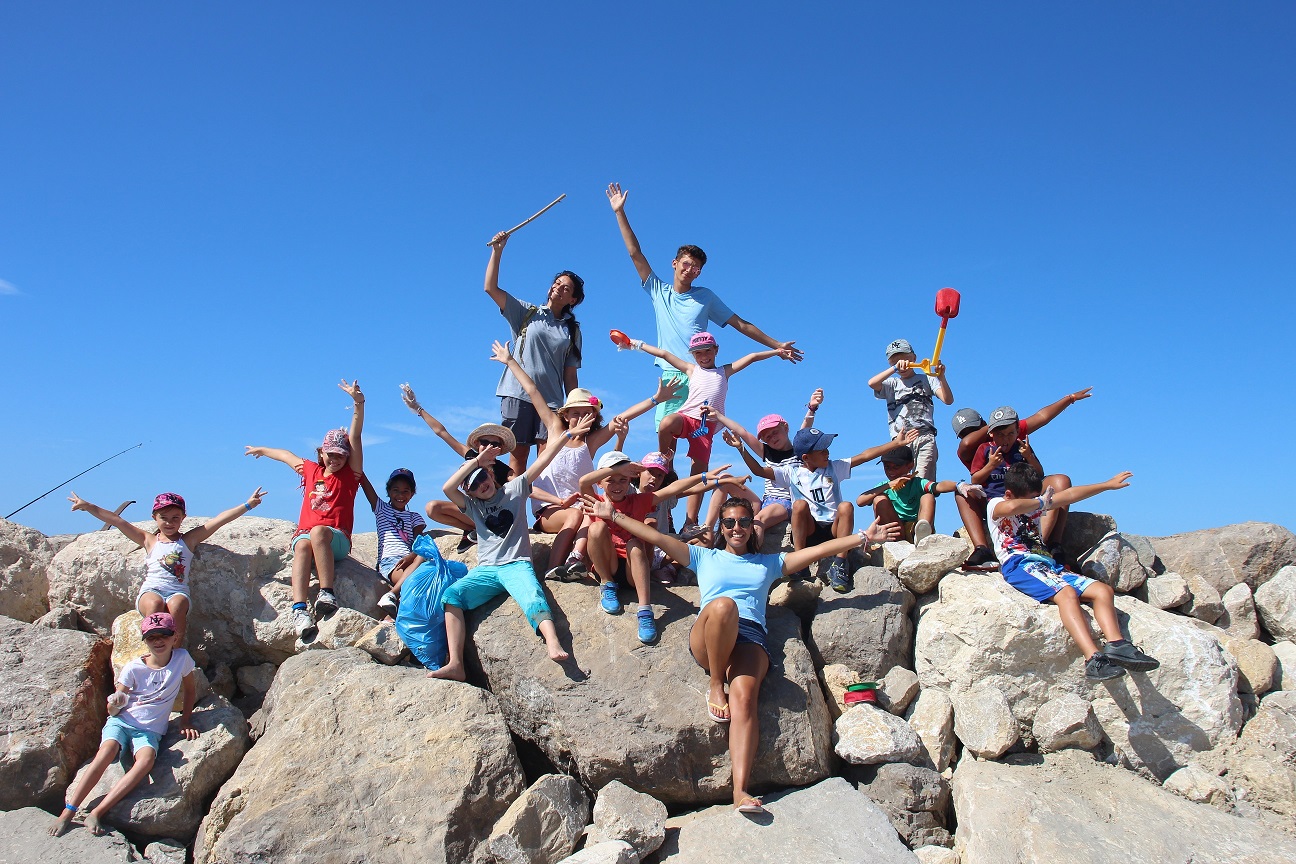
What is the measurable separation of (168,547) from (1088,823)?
7391mm

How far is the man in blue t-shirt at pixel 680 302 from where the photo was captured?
8938 millimetres

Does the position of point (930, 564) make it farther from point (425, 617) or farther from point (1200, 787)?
point (425, 617)

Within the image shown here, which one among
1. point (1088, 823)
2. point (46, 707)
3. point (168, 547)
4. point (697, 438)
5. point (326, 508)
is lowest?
point (1088, 823)

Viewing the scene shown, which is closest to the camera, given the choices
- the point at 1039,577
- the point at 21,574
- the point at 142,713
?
the point at 142,713

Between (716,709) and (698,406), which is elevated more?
(698,406)

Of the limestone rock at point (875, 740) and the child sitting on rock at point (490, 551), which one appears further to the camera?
the child sitting on rock at point (490, 551)

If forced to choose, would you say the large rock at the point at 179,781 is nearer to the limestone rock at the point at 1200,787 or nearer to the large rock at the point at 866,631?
the large rock at the point at 866,631

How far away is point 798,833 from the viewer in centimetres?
547

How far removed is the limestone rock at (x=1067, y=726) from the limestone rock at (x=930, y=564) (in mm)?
1326

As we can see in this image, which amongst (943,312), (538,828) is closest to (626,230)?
(943,312)

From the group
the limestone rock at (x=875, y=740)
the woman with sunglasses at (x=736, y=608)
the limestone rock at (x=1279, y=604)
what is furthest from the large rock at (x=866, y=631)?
the limestone rock at (x=1279, y=604)

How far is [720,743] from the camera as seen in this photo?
236 inches

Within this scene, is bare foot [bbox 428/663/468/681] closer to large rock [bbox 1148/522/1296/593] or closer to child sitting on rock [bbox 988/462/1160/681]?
child sitting on rock [bbox 988/462/1160/681]

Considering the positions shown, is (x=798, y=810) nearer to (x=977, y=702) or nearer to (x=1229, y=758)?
(x=977, y=702)
